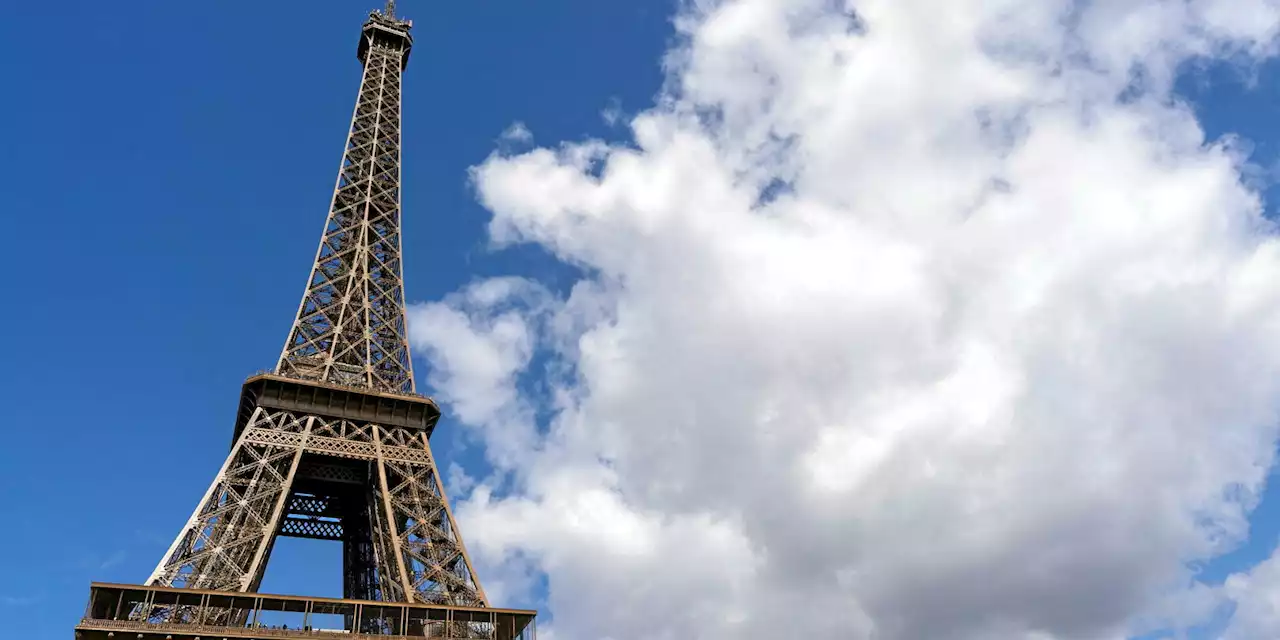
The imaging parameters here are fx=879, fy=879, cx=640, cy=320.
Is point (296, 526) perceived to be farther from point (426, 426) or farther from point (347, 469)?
point (426, 426)

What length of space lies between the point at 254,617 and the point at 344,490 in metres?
17.2

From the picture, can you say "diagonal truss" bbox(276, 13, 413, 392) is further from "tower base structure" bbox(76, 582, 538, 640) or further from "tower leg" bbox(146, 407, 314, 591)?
"tower base structure" bbox(76, 582, 538, 640)

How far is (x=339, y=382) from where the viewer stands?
180 ft

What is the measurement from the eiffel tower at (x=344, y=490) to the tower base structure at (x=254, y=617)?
0.06m

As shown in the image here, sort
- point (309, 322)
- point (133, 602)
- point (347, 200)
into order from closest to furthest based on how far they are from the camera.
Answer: point (133, 602)
point (309, 322)
point (347, 200)

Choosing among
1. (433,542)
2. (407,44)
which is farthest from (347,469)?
(407,44)

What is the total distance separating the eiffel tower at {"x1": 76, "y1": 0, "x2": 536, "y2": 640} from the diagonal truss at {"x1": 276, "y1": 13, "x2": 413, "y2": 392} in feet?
0.42

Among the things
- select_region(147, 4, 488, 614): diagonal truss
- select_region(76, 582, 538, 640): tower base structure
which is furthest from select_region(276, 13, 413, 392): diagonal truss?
select_region(76, 582, 538, 640): tower base structure

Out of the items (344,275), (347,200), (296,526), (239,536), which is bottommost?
(239,536)

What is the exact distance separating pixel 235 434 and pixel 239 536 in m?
12.3

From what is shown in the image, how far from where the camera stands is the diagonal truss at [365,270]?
5628 centimetres

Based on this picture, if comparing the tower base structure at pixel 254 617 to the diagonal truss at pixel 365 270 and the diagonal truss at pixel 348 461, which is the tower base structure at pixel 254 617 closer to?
the diagonal truss at pixel 348 461

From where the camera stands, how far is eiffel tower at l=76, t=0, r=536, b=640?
133 ft

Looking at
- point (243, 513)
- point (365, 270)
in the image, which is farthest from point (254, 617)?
point (365, 270)
